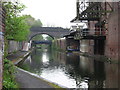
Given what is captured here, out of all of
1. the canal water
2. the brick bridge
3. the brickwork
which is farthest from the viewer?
the brick bridge

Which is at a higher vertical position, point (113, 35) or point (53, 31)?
point (53, 31)

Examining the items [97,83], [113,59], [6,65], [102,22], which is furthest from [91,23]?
[6,65]

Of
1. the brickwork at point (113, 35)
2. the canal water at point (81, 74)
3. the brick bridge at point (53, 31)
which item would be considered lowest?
the canal water at point (81, 74)

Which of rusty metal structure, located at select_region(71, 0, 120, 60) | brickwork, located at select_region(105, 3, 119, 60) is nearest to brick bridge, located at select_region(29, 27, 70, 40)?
rusty metal structure, located at select_region(71, 0, 120, 60)

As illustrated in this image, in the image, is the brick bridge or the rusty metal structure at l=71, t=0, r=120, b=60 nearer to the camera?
the rusty metal structure at l=71, t=0, r=120, b=60

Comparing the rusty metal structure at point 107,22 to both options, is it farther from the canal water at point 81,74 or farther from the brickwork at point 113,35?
the canal water at point 81,74

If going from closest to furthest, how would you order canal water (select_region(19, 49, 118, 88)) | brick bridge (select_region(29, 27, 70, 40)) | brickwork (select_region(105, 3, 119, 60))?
A: canal water (select_region(19, 49, 118, 88)), brickwork (select_region(105, 3, 119, 60)), brick bridge (select_region(29, 27, 70, 40))

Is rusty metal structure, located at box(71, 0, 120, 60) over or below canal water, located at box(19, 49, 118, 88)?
over

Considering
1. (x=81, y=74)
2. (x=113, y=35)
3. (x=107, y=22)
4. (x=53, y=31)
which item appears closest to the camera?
(x=81, y=74)

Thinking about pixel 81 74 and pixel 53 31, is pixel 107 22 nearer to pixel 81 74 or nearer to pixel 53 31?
pixel 81 74

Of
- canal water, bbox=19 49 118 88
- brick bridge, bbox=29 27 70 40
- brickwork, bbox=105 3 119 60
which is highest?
brick bridge, bbox=29 27 70 40

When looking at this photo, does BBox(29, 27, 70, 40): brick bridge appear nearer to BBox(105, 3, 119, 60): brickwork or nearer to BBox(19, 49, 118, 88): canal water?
Result: BBox(105, 3, 119, 60): brickwork

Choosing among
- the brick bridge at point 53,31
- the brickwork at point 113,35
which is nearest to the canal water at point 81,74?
the brickwork at point 113,35

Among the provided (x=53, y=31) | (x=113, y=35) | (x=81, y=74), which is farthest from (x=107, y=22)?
(x=53, y=31)
